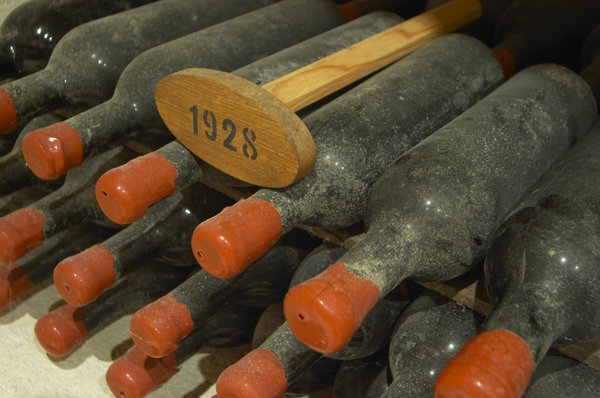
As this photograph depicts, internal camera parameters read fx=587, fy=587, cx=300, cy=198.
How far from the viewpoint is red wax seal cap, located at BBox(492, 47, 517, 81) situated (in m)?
0.79

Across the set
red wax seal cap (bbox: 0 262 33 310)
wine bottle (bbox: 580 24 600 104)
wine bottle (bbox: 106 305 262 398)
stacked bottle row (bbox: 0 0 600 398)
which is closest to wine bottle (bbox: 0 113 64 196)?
stacked bottle row (bbox: 0 0 600 398)

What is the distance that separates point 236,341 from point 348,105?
398 millimetres

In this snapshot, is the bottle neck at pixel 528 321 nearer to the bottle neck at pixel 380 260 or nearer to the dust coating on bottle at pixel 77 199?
the bottle neck at pixel 380 260

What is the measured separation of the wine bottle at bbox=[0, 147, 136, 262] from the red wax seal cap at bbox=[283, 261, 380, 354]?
0.42m

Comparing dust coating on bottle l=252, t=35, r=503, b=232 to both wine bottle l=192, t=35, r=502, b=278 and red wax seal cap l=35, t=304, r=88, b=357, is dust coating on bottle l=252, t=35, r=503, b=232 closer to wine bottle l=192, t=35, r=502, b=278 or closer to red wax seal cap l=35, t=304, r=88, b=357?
wine bottle l=192, t=35, r=502, b=278

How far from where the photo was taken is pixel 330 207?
567mm

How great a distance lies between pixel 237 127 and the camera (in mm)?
539

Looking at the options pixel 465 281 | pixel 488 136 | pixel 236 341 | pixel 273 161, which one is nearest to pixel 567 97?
pixel 488 136

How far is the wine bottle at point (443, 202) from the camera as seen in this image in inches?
17.1

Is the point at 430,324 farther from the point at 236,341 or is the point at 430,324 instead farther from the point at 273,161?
the point at 236,341

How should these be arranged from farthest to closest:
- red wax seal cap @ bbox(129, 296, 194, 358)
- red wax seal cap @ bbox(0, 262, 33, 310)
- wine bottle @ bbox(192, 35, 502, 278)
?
red wax seal cap @ bbox(0, 262, 33, 310), red wax seal cap @ bbox(129, 296, 194, 358), wine bottle @ bbox(192, 35, 502, 278)

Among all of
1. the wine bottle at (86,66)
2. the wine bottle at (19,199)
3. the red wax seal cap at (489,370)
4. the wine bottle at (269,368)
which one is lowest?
the wine bottle at (19,199)

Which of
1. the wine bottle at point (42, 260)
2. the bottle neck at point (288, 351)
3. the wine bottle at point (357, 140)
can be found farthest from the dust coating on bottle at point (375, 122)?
the wine bottle at point (42, 260)

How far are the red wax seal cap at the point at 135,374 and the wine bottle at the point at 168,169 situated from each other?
22 centimetres
